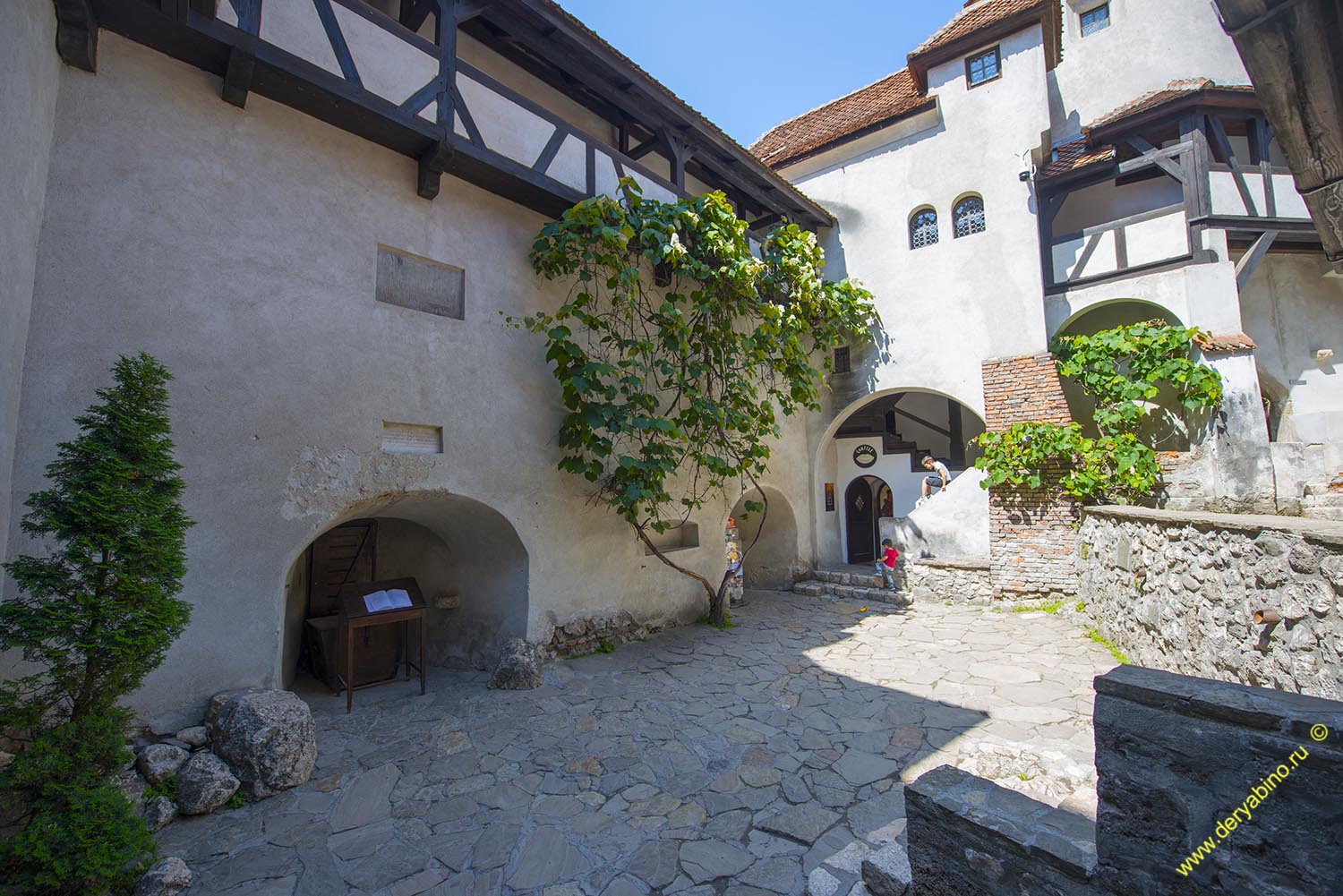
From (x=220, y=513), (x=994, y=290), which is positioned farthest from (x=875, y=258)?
(x=220, y=513)

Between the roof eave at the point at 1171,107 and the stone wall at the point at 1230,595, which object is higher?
the roof eave at the point at 1171,107

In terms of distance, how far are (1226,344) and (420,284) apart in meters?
10.3

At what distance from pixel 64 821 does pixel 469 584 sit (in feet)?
13.1

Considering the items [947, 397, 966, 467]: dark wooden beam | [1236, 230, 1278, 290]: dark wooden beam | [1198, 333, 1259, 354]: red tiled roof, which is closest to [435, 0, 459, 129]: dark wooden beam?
[1198, 333, 1259, 354]: red tiled roof

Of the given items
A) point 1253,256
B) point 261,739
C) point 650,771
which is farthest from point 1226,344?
point 261,739

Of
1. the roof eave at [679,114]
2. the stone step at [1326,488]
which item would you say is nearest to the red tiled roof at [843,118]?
the roof eave at [679,114]

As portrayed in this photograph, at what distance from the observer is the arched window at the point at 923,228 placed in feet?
33.1

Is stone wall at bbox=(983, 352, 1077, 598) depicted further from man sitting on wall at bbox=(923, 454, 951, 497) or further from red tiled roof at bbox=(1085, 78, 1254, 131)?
red tiled roof at bbox=(1085, 78, 1254, 131)

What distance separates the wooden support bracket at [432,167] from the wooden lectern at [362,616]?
3674 millimetres

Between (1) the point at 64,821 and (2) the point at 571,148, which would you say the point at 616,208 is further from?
(1) the point at 64,821

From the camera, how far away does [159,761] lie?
350 centimetres

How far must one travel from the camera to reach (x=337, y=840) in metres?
3.25

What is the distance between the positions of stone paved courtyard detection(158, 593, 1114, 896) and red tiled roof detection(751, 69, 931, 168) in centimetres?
894

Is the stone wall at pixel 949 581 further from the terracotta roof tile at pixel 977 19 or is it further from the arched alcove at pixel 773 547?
the terracotta roof tile at pixel 977 19
